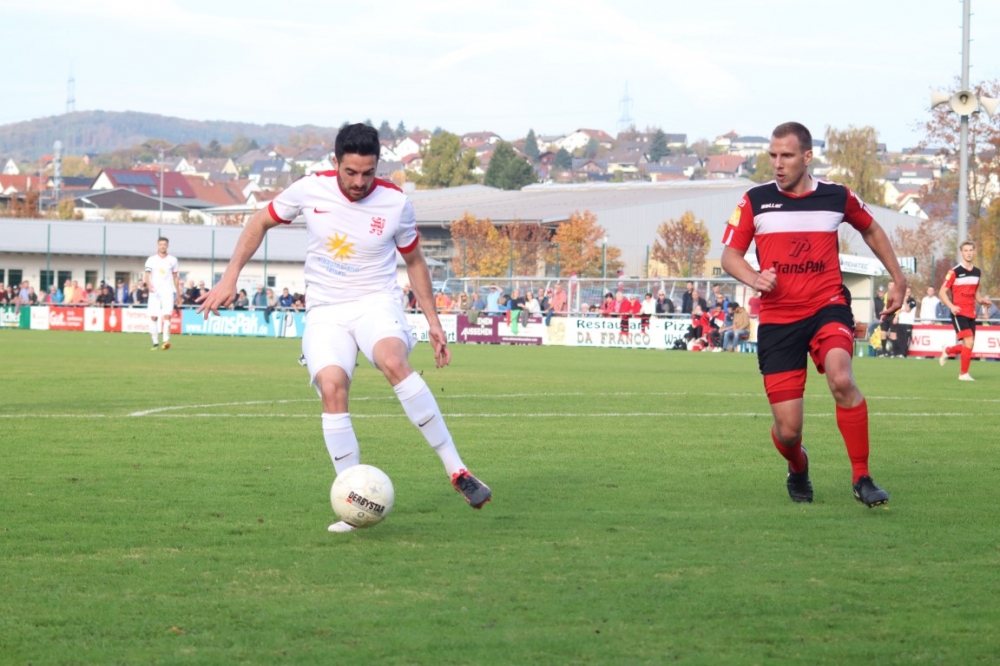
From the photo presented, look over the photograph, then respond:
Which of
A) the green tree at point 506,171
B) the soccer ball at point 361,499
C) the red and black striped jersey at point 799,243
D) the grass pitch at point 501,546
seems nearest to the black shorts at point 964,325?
the grass pitch at point 501,546

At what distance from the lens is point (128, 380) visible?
18844 mm

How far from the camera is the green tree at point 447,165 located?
15112 centimetres

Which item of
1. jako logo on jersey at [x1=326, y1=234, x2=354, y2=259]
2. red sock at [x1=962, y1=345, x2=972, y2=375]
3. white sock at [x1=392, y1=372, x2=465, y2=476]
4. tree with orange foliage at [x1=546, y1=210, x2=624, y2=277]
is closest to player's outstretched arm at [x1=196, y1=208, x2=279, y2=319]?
jako logo on jersey at [x1=326, y1=234, x2=354, y2=259]

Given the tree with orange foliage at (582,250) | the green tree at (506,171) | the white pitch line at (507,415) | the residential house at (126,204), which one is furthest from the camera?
the green tree at (506,171)

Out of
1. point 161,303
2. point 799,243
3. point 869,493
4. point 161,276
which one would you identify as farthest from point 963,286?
point 161,303

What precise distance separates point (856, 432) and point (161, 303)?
79.0 feet

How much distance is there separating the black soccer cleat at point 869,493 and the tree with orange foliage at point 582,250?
148 feet

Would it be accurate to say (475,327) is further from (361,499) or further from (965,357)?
(361,499)

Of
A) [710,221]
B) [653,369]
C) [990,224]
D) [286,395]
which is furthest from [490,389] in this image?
[710,221]

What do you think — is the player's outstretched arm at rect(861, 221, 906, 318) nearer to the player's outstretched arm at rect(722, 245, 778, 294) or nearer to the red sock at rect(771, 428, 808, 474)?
the player's outstretched arm at rect(722, 245, 778, 294)

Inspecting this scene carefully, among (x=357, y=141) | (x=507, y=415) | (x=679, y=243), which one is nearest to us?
(x=357, y=141)

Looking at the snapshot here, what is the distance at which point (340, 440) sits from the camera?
23.9ft

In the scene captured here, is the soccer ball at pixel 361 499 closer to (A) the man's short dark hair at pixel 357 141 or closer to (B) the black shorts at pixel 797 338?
(A) the man's short dark hair at pixel 357 141

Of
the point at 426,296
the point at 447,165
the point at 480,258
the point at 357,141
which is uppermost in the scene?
the point at 447,165
